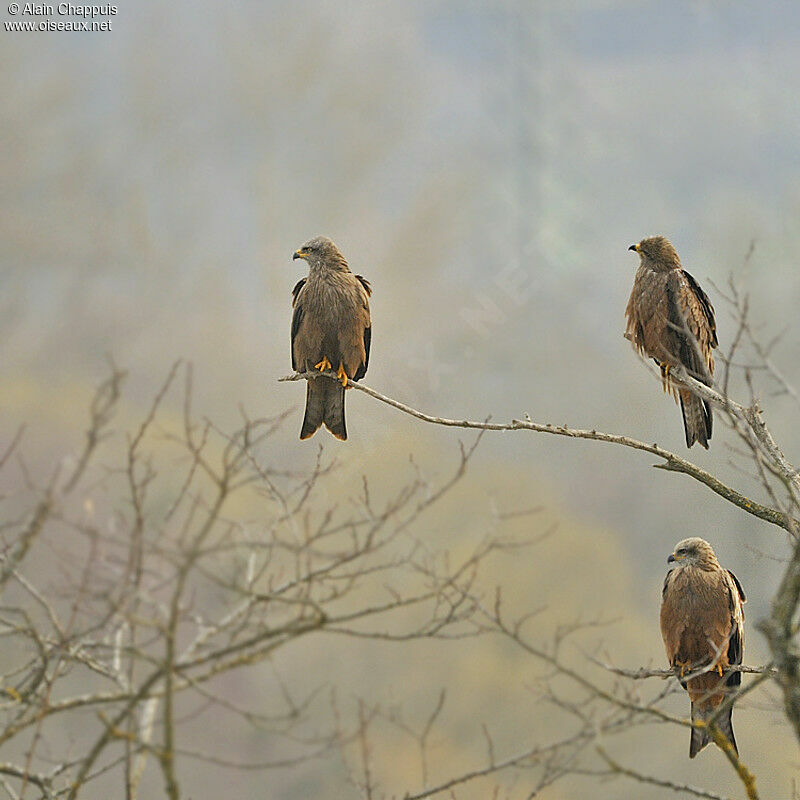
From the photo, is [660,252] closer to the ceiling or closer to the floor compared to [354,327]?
closer to the ceiling

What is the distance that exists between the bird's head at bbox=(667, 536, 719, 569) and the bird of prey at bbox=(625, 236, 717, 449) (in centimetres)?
50

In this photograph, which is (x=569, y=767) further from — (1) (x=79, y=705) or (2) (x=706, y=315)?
(2) (x=706, y=315)

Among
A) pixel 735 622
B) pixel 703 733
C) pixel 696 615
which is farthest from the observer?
pixel 696 615

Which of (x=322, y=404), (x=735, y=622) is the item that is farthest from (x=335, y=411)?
(x=735, y=622)

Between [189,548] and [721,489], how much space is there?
2.69 meters

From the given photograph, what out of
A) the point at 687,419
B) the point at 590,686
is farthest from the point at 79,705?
the point at 687,419

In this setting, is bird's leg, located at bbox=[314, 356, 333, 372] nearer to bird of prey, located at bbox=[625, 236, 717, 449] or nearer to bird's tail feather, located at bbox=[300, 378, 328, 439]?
bird's tail feather, located at bbox=[300, 378, 328, 439]

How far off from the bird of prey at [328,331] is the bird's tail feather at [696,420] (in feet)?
5.73

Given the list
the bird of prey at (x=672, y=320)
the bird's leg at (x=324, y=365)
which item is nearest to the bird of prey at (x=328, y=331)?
the bird's leg at (x=324, y=365)

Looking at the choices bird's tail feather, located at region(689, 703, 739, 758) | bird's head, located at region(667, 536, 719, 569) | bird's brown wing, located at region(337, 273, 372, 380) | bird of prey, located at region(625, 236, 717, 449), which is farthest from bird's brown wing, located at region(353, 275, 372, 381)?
bird's tail feather, located at region(689, 703, 739, 758)

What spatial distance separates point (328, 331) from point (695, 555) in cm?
224

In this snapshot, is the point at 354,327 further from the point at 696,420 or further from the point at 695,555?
the point at 695,555

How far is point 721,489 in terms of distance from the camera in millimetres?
4141

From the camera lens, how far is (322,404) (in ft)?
17.6
